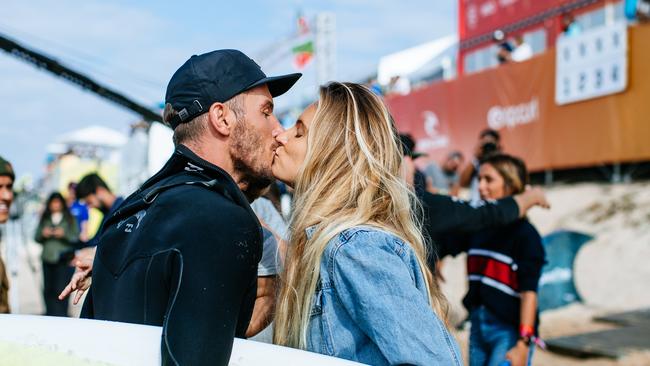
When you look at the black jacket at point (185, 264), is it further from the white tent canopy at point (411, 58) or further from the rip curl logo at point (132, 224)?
the white tent canopy at point (411, 58)

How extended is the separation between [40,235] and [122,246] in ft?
25.0

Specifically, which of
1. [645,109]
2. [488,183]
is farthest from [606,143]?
[488,183]

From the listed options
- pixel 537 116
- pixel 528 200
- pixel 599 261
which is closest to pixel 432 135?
pixel 537 116

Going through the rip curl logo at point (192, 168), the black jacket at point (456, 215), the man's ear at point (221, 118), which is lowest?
the black jacket at point (456, 215)

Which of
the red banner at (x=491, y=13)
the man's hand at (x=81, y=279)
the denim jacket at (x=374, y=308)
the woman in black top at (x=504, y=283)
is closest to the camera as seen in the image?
the denim jacket at (x=374, y=308)

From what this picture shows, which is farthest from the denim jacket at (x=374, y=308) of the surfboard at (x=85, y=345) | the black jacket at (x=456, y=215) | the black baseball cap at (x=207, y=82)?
the black jacket at (x=456, y=215)

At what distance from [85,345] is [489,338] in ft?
10.3

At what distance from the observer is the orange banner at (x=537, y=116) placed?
11.0m

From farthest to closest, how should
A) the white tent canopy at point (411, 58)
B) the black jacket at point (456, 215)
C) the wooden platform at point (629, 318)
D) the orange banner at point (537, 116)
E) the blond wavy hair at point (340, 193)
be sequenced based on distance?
the white tent canopy at point (411, 58), the orange banner at point (537, 116), the wooden platform at point (629, 318), the black jacket at point (456, 215), the blond wavy hair at point (340, 193)

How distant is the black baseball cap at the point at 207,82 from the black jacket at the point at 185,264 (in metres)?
0.18

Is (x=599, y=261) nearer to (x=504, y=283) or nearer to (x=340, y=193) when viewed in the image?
(x=504, y=283)

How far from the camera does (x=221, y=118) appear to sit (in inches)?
77.2

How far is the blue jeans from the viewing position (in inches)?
159

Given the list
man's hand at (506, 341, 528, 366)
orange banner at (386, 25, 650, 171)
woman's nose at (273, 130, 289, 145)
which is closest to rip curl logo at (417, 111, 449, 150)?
orange banner at (386, 25, 650, 171)
